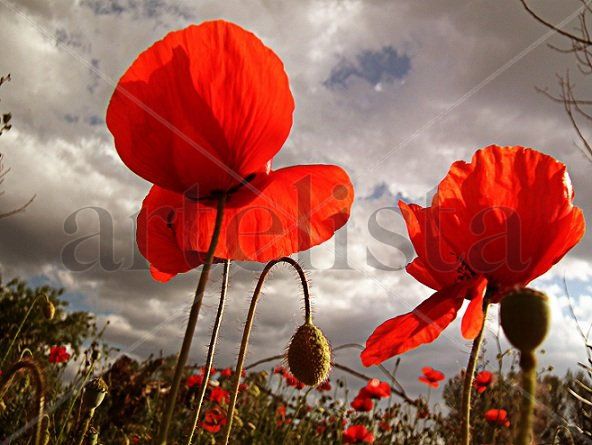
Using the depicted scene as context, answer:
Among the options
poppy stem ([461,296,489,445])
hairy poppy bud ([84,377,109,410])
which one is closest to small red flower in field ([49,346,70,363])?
hairy poppy bud ([84,377,109,410])

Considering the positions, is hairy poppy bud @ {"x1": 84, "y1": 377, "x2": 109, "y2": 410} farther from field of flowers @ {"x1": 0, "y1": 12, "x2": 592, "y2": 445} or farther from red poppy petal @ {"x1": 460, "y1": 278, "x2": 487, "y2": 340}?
red poppy petal @ {"x1": 460, "y1": 278, "x2": 487, "y2": 340}

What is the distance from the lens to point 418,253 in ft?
4.55

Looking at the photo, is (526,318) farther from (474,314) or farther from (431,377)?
(431,377)

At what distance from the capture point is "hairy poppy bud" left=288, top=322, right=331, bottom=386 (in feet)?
5.65

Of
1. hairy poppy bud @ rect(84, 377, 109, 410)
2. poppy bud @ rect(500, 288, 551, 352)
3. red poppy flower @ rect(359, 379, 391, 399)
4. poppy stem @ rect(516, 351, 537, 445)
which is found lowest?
poppy stem @ rect(516, 351, 537, 445)

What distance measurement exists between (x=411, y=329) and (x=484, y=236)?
0.27 meters

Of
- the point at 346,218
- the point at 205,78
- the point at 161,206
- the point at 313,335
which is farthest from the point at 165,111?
the point at 313,335

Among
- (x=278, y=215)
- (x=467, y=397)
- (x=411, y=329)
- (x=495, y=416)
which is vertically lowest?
(x=467, y=397)

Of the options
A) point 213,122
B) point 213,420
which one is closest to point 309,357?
point 213,122

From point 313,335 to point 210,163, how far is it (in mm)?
738

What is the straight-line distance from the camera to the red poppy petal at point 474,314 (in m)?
1.25

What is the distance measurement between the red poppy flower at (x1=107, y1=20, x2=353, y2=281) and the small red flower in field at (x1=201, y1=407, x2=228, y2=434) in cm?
302

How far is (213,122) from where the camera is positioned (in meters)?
1.21

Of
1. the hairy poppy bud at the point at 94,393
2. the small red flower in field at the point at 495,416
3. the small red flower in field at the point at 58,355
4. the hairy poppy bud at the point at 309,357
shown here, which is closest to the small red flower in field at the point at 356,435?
the small red flower in field at the point at 495,416
